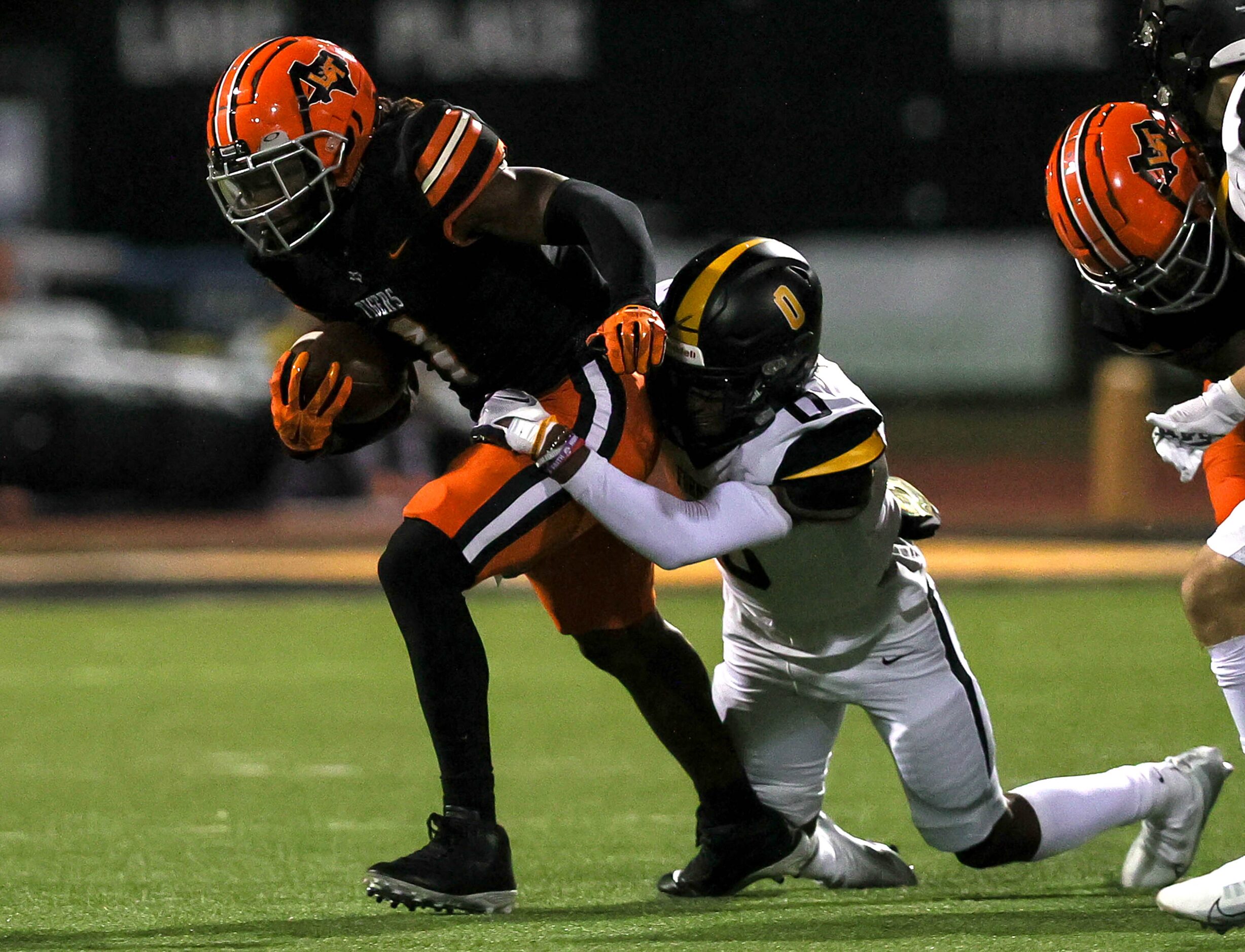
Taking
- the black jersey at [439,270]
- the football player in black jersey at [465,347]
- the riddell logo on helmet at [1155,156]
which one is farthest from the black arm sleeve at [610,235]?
the riddell logo on helmet at [1155,156]

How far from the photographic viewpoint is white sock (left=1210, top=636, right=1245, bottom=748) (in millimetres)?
3121

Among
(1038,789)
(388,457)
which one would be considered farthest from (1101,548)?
(1038,789)

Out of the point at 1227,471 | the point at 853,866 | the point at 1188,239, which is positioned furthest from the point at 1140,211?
the point at 853,866

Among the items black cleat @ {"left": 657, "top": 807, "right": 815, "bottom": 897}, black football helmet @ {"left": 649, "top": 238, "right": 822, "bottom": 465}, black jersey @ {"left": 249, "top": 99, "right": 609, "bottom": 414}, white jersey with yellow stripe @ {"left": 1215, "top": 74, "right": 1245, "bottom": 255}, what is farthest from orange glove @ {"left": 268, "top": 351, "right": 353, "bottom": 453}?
white jersey with yellow stripe @ {"left": 1215, "top": 74, "right": 1245, "bottom": 255}

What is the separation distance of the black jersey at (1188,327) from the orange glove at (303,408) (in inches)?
52.9

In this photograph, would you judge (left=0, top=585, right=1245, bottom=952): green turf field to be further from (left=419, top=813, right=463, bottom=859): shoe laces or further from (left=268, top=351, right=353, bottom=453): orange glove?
(left=268, top=351, right=353, bottom=453): orange glove

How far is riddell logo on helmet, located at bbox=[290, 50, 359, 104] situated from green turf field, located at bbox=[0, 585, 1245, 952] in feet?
4.43

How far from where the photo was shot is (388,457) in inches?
493

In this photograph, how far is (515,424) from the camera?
310 cm

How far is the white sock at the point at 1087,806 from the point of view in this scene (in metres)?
3.36

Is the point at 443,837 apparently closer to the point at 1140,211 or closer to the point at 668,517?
the point at 668,517

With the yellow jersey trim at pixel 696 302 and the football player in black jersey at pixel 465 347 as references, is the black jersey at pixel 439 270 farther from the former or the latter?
the yellow jersey trim at pixel 696 302

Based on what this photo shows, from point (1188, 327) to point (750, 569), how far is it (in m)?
0.86

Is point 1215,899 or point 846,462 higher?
point 846,462
